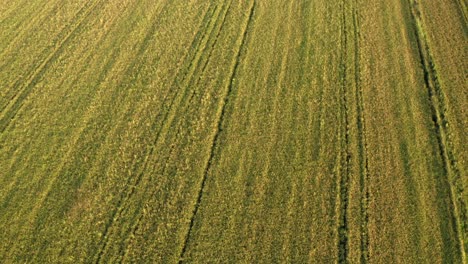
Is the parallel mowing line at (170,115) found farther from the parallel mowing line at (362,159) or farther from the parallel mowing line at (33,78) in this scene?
the parallel mowing line at (362,159)

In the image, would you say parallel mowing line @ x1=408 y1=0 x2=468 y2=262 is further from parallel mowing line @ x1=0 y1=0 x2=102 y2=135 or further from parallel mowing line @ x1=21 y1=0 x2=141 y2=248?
parallel mowing line @ x1=0 y1=0 x2=102 y2=135

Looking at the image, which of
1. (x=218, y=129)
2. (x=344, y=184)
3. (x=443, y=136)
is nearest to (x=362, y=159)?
(x=344, y=184)

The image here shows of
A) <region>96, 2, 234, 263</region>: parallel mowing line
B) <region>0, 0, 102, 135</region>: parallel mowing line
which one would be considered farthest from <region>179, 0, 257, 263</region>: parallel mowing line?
<region>0, 0, 102, 135</region>: parallel mowing line

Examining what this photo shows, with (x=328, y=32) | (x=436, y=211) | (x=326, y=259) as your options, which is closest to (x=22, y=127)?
(x=326, y=259)

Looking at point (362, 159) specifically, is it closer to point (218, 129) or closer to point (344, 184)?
point (344, 184)

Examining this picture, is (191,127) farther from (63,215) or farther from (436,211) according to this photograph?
(436,211)
